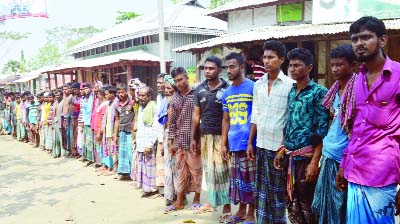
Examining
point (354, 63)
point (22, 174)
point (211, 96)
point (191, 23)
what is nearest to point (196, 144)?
point (211, 96)

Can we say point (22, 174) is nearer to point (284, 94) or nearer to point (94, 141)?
point (94, 141)

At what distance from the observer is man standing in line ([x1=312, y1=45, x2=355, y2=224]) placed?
2.79m

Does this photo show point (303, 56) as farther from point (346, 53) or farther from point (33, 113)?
point (33, 113)

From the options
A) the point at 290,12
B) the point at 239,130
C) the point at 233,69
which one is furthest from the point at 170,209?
the point at 290,12

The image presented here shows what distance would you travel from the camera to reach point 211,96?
445 centimetres

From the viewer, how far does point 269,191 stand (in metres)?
3.53

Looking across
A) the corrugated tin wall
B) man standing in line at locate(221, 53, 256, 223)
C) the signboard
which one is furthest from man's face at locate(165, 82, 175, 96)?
the corrugated tin wall

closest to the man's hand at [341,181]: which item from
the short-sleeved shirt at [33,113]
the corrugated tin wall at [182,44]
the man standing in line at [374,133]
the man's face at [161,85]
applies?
the man standing in line at [374,133]

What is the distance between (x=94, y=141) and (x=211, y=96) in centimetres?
459

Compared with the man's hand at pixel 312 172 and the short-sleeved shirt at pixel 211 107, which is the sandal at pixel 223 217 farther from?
the man's hand at pixel 312 172

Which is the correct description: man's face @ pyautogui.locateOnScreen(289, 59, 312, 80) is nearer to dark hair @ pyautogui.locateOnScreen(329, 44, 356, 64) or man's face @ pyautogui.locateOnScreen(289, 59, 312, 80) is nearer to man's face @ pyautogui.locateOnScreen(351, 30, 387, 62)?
dark hair @ pyautogui.locateOnScreen(329, 44, 356, 64)

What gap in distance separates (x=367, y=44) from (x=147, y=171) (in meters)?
4.02

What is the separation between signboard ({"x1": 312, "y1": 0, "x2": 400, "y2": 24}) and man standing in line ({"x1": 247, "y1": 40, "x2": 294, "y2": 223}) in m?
7.40

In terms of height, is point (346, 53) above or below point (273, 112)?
above
